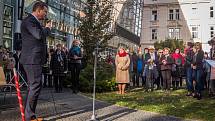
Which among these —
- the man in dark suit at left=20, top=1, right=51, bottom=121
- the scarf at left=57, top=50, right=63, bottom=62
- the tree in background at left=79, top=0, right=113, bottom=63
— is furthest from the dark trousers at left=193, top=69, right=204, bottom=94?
the man in dark suit at left=20, top=1, right=51, bottom=121

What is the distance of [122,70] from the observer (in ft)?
53.7

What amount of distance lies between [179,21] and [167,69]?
59.5 meters

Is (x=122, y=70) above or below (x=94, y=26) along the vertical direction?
below

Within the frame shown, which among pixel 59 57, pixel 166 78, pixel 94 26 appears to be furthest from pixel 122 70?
pixel 94 26

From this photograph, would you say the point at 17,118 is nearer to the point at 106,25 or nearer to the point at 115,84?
the point at 115,84

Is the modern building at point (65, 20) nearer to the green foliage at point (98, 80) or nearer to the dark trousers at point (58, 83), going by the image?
the dark trousers at point (58, 83)

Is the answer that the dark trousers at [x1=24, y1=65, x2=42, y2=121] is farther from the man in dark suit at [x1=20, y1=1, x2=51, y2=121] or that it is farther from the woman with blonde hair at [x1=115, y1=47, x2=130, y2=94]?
the woman with blonde hair at [x1=115, y1=47, x2=130, y2=94]

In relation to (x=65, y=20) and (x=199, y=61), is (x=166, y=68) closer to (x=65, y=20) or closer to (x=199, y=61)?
(x=199, y=61)

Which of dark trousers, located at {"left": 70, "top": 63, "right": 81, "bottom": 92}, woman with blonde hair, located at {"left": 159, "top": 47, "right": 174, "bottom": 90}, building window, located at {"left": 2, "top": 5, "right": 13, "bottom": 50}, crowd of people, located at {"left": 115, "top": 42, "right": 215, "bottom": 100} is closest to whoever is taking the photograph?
crowd of people, located at {"left": 115, "top": 42, "right": 215, "bottom": 100}

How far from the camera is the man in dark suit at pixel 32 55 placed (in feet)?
24.8

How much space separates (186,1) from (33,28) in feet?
240

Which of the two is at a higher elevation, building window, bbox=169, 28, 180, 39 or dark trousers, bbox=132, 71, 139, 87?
building window, bbox=169, 28, 180, 39

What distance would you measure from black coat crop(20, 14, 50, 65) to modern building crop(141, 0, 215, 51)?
222 feet

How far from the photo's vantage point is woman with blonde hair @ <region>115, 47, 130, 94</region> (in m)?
16.1
